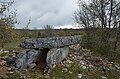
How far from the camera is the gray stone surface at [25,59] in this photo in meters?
11.7

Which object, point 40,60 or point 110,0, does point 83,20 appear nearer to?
point 110,0

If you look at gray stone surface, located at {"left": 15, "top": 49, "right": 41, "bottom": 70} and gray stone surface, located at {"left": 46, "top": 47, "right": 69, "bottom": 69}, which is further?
gray stone surface, located at {"left": 46, "top": 47, "right": 69, "bottom": 69}

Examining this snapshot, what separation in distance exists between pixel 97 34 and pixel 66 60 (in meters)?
5.55

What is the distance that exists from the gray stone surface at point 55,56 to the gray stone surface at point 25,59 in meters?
0.62

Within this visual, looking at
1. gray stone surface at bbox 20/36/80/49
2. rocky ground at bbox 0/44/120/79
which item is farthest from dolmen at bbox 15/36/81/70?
rocky ground at bbox 0/44/120/79

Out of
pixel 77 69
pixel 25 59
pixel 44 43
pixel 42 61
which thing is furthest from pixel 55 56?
pixel 25 59

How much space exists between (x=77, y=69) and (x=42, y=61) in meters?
1.52

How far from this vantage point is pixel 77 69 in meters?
12.6

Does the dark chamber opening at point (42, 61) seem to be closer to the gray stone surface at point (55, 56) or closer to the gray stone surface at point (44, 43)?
the gray stone surface at point (55, 56)

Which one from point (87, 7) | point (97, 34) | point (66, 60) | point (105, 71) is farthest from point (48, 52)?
point (87, 7)

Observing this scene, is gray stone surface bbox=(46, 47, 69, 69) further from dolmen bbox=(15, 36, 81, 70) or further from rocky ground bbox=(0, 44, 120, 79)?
rocky ground bbox=(0, 44, 120, 79)

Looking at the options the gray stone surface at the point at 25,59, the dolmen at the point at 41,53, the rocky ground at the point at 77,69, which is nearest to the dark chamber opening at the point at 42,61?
the dolmen at the point at 41,53

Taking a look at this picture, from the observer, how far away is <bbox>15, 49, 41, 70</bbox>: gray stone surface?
38.3 feet

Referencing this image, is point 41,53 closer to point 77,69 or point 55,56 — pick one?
point 55,56
